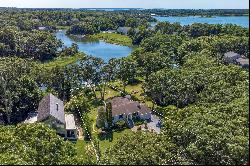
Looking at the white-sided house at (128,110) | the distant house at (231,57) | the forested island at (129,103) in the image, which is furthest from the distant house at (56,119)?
the distant house at (231,57)

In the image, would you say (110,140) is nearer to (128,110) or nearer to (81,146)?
(81,146)

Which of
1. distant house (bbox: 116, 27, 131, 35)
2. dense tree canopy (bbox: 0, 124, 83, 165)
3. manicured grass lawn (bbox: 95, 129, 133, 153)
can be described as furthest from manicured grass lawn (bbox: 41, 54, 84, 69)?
dense tree canopy (bbox: 0, 124, 83, 165)

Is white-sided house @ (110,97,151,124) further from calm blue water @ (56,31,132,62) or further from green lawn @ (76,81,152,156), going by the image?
calm blue water @ (56,31,132,62)

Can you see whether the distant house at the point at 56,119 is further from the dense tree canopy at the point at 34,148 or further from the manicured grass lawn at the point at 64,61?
the manicured grass lawn at the point at 64,61

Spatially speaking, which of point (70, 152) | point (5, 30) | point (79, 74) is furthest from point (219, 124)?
point (5, 30)

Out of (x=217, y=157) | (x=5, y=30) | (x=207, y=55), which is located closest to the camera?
(x=217, y=157)

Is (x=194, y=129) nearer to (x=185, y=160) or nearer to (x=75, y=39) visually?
(x=185, y=160)

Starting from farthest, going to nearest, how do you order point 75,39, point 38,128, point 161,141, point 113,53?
point 75,39
point 113,53
point 38,128
point 161,141

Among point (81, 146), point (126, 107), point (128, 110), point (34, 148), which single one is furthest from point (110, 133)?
point (34, 148)
